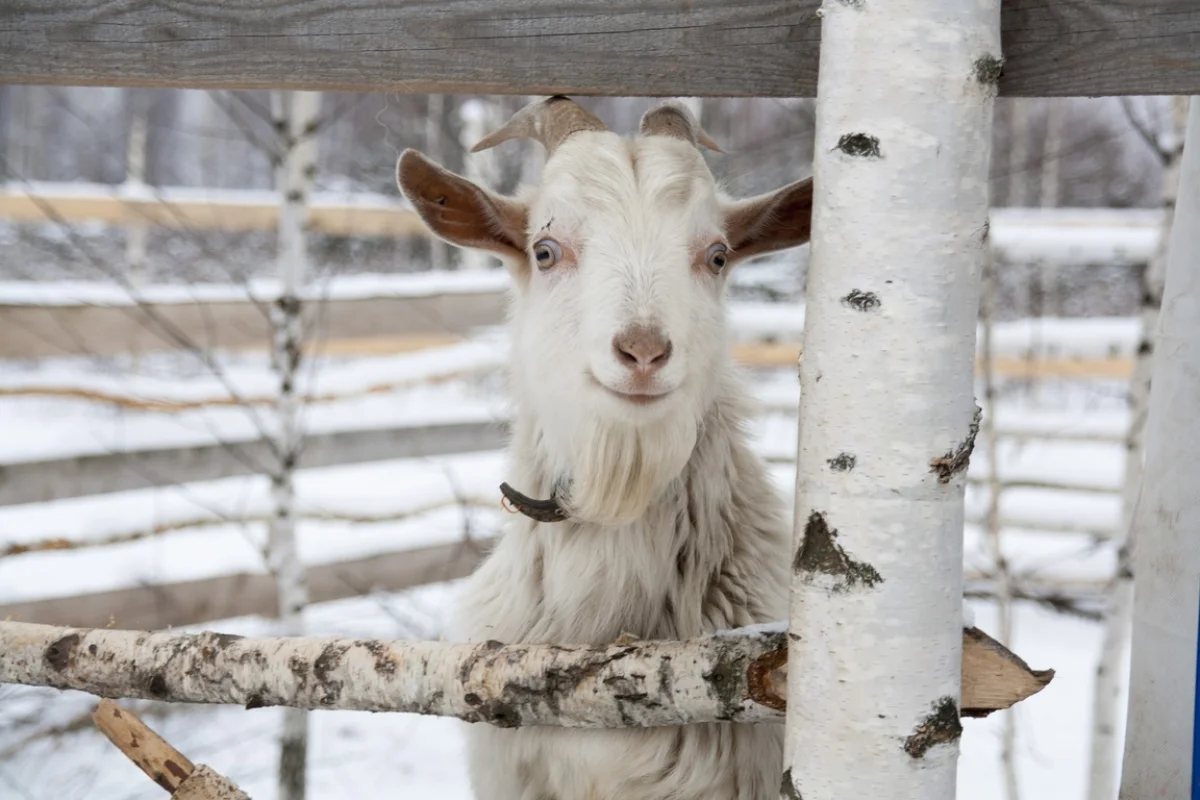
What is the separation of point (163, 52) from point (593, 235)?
971 mm

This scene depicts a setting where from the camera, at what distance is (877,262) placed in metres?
1.54

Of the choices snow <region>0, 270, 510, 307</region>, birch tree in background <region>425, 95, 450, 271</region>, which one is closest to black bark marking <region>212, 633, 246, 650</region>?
snow <region>0, 270, 510, 307</region>

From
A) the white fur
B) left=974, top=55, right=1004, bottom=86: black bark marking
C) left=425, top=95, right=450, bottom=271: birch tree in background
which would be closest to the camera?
left=974, top=55, right=1004, bottom=86: black bark marking

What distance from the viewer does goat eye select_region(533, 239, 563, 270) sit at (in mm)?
2486

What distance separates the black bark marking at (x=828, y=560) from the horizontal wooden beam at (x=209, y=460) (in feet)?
10.1

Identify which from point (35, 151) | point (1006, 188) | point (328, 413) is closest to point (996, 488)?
point (328, 413)

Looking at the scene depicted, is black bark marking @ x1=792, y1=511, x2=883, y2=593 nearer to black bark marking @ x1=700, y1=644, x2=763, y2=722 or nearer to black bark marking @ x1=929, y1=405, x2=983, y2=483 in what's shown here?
black bark marking @ x1=929, y1=405, x2=983, y2=483

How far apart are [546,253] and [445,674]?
98 cm

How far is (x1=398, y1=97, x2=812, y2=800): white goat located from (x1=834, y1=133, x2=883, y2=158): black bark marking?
26.8 inches

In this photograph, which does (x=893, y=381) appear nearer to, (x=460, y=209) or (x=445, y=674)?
(x=445, y=674)

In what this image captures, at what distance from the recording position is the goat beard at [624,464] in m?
2.37

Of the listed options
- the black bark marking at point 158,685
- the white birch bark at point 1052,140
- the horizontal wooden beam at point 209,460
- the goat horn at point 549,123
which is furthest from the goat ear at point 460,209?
the white birch bark at point 1052,140

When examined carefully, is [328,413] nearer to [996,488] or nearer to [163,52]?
[996,488]

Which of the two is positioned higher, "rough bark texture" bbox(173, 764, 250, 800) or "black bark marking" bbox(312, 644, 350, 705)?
"black bark marking" bbox(312, 644, 350, 705)
